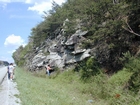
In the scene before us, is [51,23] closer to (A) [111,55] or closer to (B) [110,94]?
(A) [111,55]

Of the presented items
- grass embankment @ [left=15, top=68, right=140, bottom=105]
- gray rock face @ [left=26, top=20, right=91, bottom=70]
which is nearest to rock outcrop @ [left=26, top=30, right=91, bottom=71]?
gray rock face @ [left=26, top=20, right=91, bottom=70]

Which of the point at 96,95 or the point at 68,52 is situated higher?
the point at 68,52

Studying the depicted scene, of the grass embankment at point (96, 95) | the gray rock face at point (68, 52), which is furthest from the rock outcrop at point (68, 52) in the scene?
the grass embankment at point (96, 95)

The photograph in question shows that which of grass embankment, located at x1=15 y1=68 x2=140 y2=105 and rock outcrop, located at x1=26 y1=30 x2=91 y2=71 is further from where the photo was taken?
rock outcrop, located at x1=26 y1=30 x2=91 y2=71

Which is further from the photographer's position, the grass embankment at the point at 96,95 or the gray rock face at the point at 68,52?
the gray rock face at the point at 68,52

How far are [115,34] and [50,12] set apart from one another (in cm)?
2405

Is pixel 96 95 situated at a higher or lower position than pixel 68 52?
lower

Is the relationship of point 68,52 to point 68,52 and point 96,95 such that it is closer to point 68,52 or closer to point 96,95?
point 68,52

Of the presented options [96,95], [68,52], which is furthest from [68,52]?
[96,95]

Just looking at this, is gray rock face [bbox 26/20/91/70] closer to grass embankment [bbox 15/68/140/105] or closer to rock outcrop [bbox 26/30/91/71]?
rock outcrop [bbox 26/30/91/71]

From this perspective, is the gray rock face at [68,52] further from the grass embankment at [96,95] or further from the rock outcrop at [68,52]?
the grass embankment at [96,95]

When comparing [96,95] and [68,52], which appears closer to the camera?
[96,95]

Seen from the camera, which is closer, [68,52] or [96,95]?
[96,95]

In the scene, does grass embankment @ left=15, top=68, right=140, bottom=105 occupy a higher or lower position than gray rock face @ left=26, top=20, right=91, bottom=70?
lower
